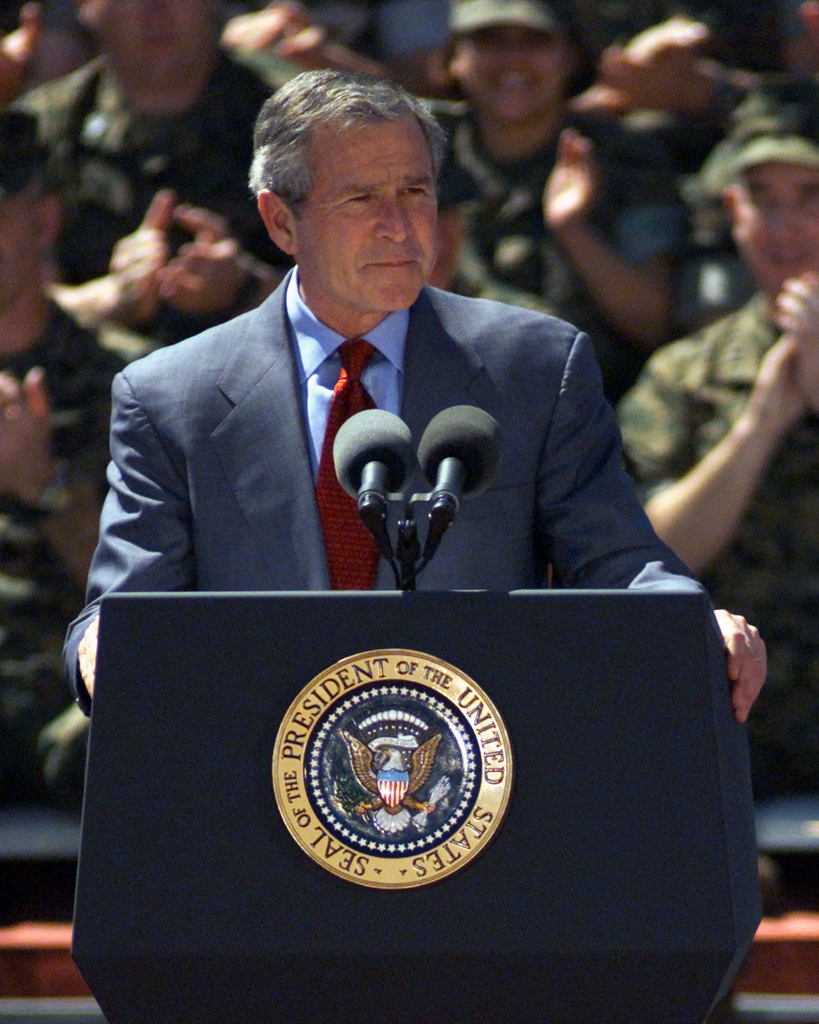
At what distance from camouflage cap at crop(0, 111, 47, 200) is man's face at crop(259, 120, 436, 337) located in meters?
2.22

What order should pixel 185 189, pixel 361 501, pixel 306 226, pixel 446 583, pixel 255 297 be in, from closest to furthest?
pixel 361 501 < pixel 446 583 < pixel 306 226 < pixel 255 297 < pixel 185 189

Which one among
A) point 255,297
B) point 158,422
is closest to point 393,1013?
point 158,422

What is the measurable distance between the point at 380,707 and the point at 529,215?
2775mm

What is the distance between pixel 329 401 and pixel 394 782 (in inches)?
23.6

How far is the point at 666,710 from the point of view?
5.93ft

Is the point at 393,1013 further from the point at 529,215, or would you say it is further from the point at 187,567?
the point at 529,215

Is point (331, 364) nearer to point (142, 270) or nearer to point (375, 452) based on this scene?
point (375, 452)

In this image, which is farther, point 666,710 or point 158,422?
point 158,422

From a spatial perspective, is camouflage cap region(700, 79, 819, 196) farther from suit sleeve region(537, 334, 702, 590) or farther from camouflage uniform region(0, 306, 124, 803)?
suit sleeve region(537, 334, 702, 590)

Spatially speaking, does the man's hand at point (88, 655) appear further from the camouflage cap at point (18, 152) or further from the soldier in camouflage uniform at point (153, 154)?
the camouflage cap at point (18, 152)

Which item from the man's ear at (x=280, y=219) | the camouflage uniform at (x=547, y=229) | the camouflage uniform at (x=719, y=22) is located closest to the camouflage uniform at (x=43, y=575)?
the camouflage uniform at (x=547, y=229)

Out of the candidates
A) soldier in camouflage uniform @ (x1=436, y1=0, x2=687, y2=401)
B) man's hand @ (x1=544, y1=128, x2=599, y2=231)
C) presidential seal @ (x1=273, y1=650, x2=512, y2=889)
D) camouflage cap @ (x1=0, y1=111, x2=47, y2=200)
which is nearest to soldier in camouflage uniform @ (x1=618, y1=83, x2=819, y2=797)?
soldier in camouflage uniform @ (x1=436, y1=0, x2=687, y2=401)

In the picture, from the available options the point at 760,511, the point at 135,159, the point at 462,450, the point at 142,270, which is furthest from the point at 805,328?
the point at 462,450

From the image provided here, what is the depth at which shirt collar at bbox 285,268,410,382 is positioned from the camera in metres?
2.29
